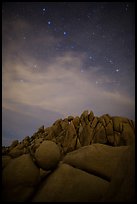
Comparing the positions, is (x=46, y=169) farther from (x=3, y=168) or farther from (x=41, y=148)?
(x=3, y=168)

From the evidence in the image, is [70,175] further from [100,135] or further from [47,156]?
[100,135]

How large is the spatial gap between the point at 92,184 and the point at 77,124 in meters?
20.0

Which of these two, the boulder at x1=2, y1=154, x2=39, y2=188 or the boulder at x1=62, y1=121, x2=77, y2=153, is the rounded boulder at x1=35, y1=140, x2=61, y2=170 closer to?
the boulder at x1=2, y1=154, x2=39, y2=188

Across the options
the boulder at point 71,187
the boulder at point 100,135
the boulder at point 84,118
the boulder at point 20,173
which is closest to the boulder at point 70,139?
the boulder at point 84,118

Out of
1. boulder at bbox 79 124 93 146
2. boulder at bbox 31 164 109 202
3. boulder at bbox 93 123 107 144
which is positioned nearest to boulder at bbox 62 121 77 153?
boulder at bbox 79 124 93 146

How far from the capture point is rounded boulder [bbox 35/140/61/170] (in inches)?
271

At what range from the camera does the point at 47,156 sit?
6.89m

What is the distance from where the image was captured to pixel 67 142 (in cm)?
2427

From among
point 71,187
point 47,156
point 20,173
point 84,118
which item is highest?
point 84,118

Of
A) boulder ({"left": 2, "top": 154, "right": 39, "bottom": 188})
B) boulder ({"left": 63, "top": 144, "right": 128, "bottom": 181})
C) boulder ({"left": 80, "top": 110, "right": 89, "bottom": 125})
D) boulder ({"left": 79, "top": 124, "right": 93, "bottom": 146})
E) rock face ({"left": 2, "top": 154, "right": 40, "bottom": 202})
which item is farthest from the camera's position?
boulder ({"left": 80, "top": 110, "right": 89, "bottom": 125})

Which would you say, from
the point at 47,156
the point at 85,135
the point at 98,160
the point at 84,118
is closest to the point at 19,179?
the point at 47,156

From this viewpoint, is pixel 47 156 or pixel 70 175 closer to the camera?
pixel 47 156

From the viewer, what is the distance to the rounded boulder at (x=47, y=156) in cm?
688

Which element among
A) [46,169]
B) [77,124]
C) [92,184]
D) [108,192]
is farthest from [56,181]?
[77,124]
